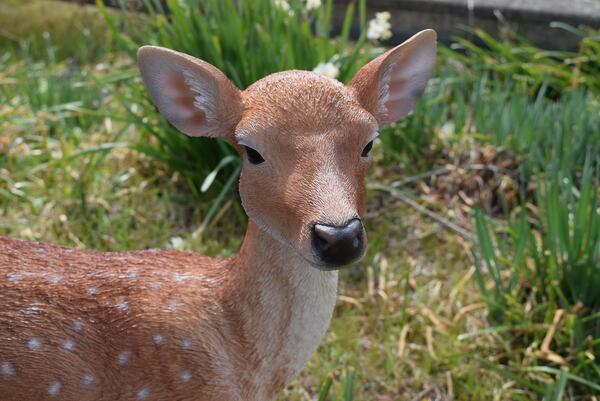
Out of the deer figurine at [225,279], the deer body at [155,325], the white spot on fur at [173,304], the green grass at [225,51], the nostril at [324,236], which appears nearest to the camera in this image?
the nostril at [324,236]

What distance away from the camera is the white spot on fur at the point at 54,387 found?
1.81 m

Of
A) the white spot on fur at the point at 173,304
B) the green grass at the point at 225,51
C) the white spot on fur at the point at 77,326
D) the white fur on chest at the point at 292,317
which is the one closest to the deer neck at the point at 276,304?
the white fur on chest at the point at 292,317

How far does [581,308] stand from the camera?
111 inches

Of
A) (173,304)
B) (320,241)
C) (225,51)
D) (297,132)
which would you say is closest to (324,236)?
(320,241)

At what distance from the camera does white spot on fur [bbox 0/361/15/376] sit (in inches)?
71.2

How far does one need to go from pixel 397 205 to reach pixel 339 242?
1987 mm

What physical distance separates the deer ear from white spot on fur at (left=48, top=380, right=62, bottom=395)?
35.4 inches

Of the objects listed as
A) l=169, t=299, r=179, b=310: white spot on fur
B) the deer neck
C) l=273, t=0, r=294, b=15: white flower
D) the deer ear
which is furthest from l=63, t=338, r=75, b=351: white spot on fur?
l=273, t=0, r=294, b=15: white flower

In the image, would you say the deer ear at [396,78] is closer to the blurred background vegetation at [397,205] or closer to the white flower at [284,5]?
the blurred background vegetation at [397,205]

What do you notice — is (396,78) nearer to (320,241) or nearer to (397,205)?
(320,241)

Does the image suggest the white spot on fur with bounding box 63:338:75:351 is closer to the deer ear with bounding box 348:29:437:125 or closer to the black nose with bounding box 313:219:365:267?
the black nose with bounding box 313:219:365:267

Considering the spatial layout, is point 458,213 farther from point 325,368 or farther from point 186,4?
point 186,4

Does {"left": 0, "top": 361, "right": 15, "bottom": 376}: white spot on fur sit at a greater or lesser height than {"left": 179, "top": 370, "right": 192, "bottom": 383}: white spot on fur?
greater

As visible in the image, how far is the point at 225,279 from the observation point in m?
2.00
